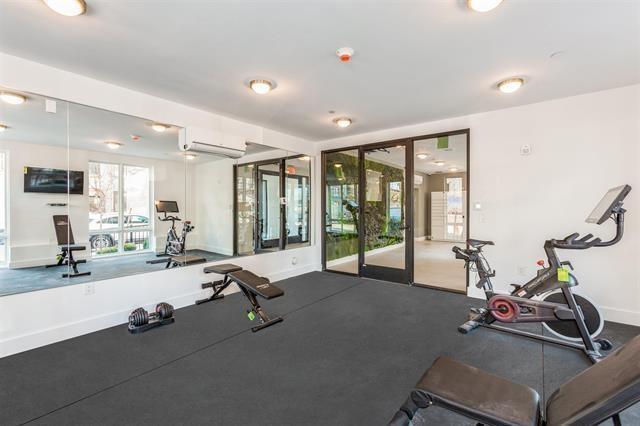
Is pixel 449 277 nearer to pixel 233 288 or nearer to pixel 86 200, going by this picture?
pixel 233 288

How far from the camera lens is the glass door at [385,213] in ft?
16.9

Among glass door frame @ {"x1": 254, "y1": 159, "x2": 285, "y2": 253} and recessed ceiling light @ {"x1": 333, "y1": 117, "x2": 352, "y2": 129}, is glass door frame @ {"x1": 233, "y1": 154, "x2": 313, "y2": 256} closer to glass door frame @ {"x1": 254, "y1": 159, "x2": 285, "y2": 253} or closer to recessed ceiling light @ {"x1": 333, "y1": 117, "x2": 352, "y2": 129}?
glass door frame @ {"x1": 254, "y1": 159, "x2": 285, "y2": 253}

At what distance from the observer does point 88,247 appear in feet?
11.4

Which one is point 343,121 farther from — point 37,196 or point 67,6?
point 37,196

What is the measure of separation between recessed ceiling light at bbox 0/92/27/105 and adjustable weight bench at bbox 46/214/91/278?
3.93 feet

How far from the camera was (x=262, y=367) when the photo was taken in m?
2.48

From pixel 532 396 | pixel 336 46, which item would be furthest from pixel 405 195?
pixel 532 396

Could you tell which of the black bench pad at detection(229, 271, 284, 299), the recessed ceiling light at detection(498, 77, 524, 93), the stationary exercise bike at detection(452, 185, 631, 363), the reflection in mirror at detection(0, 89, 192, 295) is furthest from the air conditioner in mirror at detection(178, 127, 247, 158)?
the stationary exercise bike at detection(452, 185, 631, 363)

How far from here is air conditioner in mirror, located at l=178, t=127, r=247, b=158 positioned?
13.2 ft

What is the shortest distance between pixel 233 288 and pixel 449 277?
12.5ft

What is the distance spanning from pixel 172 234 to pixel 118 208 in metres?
0.71

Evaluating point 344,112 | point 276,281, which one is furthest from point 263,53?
point 276,281

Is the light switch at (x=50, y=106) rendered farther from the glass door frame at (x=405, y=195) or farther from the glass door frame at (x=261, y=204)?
the glass door frame at (x=405, y=195)

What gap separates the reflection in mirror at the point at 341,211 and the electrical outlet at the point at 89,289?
394 cm
